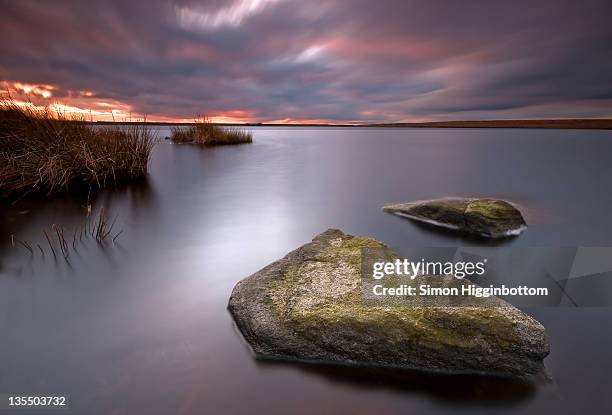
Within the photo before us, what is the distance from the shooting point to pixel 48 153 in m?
8.28

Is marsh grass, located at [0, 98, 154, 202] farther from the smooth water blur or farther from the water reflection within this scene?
the water reflection

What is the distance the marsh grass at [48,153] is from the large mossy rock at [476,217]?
28.7ft

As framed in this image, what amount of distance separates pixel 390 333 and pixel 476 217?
4.33m

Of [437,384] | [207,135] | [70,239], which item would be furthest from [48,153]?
[207,135]

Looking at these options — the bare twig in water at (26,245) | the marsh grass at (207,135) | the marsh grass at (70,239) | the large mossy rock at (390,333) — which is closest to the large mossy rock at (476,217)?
the large mossy rock at (390,333)

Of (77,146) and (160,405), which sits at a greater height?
(77,146)

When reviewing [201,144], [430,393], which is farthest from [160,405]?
[201,144]

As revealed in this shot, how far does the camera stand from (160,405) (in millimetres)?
2420

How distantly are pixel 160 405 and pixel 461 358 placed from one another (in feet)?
7.64

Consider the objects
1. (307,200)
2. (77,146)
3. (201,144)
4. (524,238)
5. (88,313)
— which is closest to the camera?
(88,313)

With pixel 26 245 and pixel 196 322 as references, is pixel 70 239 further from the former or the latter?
pixel 196 322

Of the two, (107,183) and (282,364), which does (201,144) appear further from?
(282,364)

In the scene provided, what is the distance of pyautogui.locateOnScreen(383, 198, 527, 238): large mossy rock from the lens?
602 cm

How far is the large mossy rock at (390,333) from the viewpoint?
2574mm
